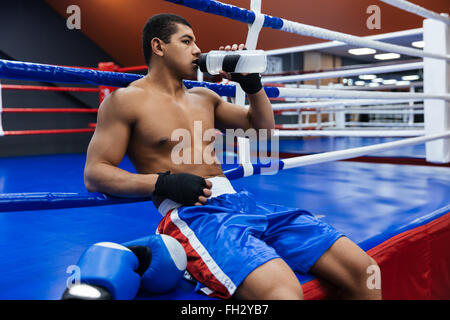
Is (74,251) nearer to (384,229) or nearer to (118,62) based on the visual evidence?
(384,229)

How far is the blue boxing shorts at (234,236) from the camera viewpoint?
0.78 m

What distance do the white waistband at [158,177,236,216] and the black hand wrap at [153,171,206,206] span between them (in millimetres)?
85

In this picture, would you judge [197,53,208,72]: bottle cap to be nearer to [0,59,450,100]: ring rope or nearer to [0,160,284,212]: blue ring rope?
[0,59,450,100]: ring rope

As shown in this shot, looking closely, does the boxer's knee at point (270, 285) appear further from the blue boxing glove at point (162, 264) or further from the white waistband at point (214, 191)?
the white waistband at point (214, 191)

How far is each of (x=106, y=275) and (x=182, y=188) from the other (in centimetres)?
25

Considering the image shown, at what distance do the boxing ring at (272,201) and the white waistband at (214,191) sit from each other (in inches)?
2.9

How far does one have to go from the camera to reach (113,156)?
91cm

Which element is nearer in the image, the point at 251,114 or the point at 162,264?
the point at 162,264

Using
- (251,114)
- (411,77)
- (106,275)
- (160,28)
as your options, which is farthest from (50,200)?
(411,77)

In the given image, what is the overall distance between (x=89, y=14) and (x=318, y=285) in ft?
15.2

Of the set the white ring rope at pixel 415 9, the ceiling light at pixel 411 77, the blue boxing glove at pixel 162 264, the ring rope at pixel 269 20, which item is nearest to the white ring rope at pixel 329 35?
the ring rope at pixel 269 20

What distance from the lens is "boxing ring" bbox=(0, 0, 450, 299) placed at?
87 cm

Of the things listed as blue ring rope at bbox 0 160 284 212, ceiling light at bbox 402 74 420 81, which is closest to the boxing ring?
blue ring rope at bbox 0 160 284 212

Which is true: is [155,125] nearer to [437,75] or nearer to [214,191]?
[214,191]
